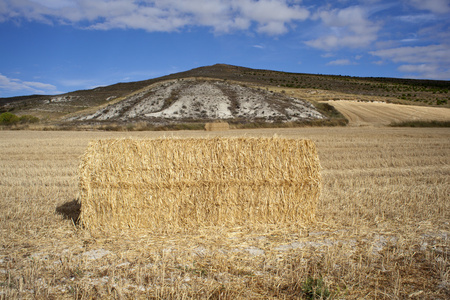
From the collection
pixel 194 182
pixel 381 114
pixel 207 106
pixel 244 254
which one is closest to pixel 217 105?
pixel 207 106

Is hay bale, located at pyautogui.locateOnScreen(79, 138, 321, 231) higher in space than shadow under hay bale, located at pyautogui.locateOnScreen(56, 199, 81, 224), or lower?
higher

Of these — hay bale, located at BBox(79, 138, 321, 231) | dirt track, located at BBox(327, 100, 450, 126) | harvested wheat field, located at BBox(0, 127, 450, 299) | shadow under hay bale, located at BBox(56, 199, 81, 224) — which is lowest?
harvested wheat field, located at BBox(0, 127, 450, 299)

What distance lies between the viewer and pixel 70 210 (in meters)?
6.38

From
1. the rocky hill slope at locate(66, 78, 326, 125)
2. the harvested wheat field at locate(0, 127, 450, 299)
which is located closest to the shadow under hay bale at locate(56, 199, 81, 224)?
the harvested wheat field at locate(0, 127, 450, 299)

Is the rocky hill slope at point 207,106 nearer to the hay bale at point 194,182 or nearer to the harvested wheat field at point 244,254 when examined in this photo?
the harvested wheat field at point 244,254

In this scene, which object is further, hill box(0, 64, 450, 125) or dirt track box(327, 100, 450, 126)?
hill box(0, 64, 450, 125)

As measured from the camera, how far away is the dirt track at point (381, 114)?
3334 centimetres

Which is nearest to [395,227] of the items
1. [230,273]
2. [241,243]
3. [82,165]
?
[241,243]

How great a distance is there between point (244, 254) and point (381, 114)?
3853 centimetres

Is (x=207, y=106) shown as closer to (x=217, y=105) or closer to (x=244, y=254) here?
(x=217, y=105)

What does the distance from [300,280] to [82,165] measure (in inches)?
152

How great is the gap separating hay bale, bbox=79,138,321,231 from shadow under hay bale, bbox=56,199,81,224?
2.29ft

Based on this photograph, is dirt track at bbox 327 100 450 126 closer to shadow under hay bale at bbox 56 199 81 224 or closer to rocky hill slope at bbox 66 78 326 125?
rocky hill slope at bbox 66 78 326 125

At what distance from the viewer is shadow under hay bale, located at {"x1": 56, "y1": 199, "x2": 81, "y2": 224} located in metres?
5.93
